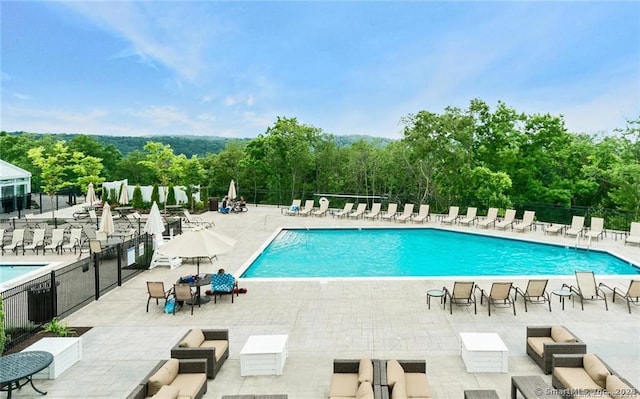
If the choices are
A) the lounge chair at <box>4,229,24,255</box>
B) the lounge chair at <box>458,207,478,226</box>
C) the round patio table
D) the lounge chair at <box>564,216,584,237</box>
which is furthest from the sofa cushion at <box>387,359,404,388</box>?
the lounge chair at <box>458,207,478,226</box>

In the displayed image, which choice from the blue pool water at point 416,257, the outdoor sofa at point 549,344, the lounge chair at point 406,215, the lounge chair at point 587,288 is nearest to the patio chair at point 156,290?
the blue pool water at point 416,257

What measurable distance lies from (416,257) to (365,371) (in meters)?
11.0

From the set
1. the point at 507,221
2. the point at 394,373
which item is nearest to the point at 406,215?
the point at 507,221

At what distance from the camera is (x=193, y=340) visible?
6.11 metres

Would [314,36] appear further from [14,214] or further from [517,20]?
[14,214]

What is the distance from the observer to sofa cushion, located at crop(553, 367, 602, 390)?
4947 mm

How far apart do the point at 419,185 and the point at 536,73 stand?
60.4ft

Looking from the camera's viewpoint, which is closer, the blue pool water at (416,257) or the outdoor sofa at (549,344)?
the outdoor sofa at (549,344)

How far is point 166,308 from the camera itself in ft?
28.7

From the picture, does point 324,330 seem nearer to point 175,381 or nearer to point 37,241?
point 175,381

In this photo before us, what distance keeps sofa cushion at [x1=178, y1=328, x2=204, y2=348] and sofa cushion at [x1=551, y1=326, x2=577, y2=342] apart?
506 centimetres

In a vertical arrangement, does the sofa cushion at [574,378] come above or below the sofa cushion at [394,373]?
below

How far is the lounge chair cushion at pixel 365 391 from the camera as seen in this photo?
4.25m

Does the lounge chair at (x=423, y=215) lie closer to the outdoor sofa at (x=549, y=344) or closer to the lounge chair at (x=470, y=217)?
the lounge chair at (x=470, y=217)
